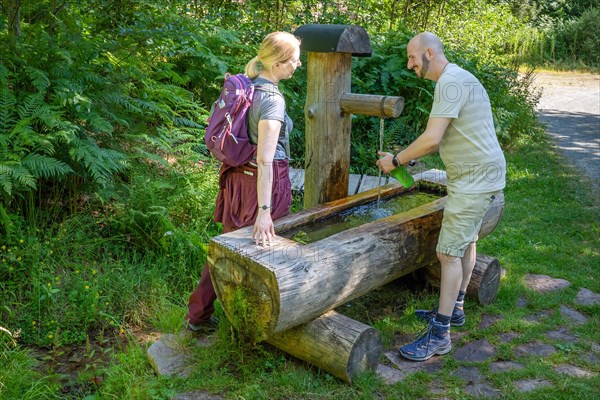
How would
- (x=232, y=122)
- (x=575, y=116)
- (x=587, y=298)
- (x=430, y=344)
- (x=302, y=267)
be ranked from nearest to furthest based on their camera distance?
(x=302, y=267) → (x=232, y=122) → (x=430, y=344) → (x=587, y=298) → (x=575, y=116)

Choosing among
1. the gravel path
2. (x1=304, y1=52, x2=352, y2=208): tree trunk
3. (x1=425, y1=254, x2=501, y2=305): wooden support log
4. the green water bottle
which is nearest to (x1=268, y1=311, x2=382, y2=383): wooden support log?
the green water bottle

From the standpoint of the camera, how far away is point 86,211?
16.3ft

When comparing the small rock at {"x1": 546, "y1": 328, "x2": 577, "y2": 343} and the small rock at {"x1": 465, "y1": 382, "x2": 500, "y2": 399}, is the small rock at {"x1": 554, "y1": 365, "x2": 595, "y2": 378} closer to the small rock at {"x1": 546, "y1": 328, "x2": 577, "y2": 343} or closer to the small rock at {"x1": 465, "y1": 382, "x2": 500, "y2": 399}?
the small rock at {"x1": 546, "y1": 328, "x2": 577, "y2": 343}

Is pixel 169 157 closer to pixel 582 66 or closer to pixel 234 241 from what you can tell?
pixel 234 241

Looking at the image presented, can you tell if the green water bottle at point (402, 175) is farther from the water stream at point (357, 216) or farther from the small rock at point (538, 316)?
the small rock at point (538, 316)

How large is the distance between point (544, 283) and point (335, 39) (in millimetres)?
2644

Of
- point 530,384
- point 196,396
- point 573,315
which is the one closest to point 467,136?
point 530,384

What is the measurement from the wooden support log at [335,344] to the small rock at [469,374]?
0.51 meters

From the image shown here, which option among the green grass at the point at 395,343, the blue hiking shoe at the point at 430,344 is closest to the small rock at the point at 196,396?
the green grass at the point at 395,343

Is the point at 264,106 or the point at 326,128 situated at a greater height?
the point at 264,106

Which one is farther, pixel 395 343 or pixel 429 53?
pixel 395 343

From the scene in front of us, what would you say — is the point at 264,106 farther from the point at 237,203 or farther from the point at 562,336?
the point at 562,336

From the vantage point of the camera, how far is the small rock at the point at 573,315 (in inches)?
171

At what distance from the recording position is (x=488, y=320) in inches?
170
